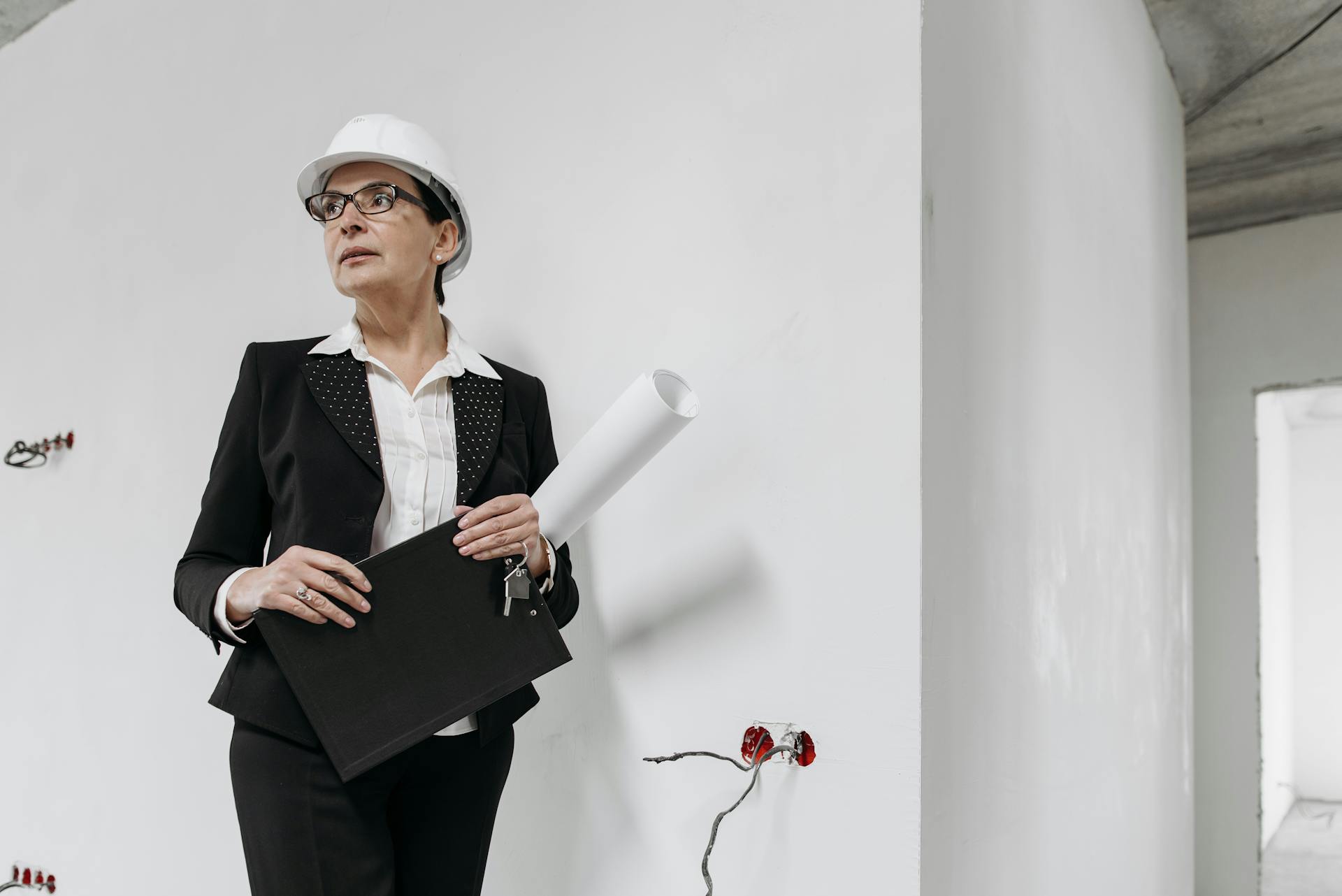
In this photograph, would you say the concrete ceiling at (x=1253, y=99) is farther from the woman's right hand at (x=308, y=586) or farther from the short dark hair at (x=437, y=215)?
the woman's right hand at (x=308, y=586)

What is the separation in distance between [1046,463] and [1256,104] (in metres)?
2.40

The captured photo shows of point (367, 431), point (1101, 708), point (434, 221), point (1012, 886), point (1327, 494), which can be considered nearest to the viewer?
point (367, 431)

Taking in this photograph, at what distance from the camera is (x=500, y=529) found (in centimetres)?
119

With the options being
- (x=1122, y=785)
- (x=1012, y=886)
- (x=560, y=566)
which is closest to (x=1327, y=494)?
(x=1122, y=785)

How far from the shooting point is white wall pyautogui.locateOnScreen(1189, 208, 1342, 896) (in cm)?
402

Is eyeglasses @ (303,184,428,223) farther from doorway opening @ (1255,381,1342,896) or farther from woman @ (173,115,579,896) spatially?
doorway opening @ (1255,381,1342,896)

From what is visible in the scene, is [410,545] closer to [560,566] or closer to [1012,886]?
[560,566]

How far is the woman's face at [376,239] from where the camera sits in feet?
4.25

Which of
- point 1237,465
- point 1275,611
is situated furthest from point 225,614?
point 1275,611

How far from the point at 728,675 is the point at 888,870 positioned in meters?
0.32

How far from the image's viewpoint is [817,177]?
1.44m

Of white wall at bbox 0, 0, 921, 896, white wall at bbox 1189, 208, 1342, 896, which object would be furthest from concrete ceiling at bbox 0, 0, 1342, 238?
white wall at bbox 0, 0, 921, 896

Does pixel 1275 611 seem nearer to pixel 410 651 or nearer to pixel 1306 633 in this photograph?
pixel 1306 633

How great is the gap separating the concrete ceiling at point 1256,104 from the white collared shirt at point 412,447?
256 cm
